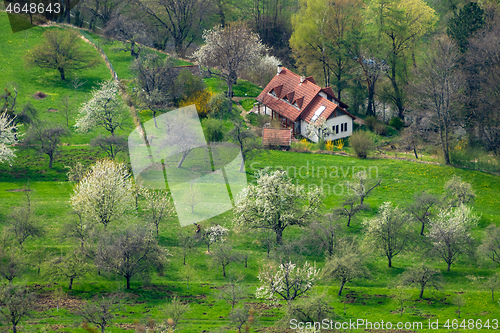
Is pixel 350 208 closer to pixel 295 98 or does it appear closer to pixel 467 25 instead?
pixel 295 98

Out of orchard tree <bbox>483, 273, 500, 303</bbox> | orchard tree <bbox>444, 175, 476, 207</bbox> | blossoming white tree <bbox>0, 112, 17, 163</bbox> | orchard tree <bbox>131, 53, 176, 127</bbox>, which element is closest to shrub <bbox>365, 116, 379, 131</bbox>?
orchard tree <bbox>131, 53, 176, 127</bbox>

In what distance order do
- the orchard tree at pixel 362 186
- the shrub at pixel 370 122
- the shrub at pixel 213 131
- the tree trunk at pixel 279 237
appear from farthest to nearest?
the shrub at pixel 370 122 < the shrub at pixel 213 131 < the orchard tree at pixel 362 186 < the tree trunk at pixel 279 237

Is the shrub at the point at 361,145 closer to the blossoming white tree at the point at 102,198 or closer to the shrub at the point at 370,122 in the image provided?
the shrub at the point at 370,122

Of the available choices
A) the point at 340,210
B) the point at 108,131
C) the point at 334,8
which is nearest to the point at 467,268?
the point at 340,210

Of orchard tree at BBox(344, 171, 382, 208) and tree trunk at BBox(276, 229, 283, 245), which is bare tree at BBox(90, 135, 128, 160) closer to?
tree trunk at BBox(276, 229, 283, 245)

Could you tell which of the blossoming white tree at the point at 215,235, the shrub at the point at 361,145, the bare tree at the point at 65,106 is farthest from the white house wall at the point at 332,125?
the bare tree at the point at 65,106

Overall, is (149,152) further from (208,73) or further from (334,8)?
(334,8)
